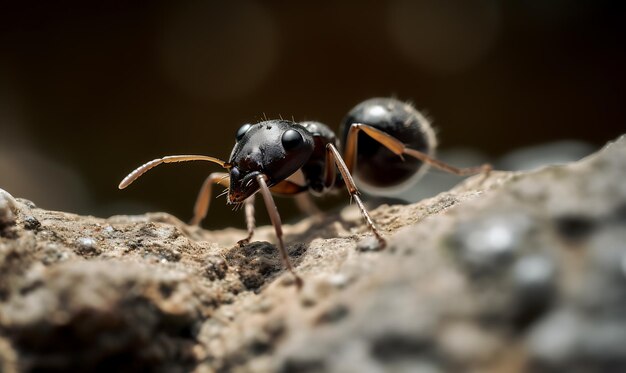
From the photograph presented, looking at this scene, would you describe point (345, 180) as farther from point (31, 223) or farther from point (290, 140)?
point (31, 223)

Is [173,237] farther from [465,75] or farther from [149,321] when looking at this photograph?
[465,75]

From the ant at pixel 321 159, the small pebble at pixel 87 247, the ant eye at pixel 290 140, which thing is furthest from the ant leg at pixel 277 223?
the small pebble at pixel 87 247

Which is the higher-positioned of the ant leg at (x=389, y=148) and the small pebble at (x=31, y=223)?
the ant leg at (x=389, y=148)

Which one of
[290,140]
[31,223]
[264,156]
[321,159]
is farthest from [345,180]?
[31,223]

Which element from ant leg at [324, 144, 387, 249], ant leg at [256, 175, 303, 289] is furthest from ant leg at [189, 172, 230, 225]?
ant leg at [256, 175, 303, 289]

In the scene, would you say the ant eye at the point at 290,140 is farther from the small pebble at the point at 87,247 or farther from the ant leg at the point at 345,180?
the small pebble at the point at 87,247

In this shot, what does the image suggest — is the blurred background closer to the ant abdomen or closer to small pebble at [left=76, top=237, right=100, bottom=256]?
the ant abdomen
